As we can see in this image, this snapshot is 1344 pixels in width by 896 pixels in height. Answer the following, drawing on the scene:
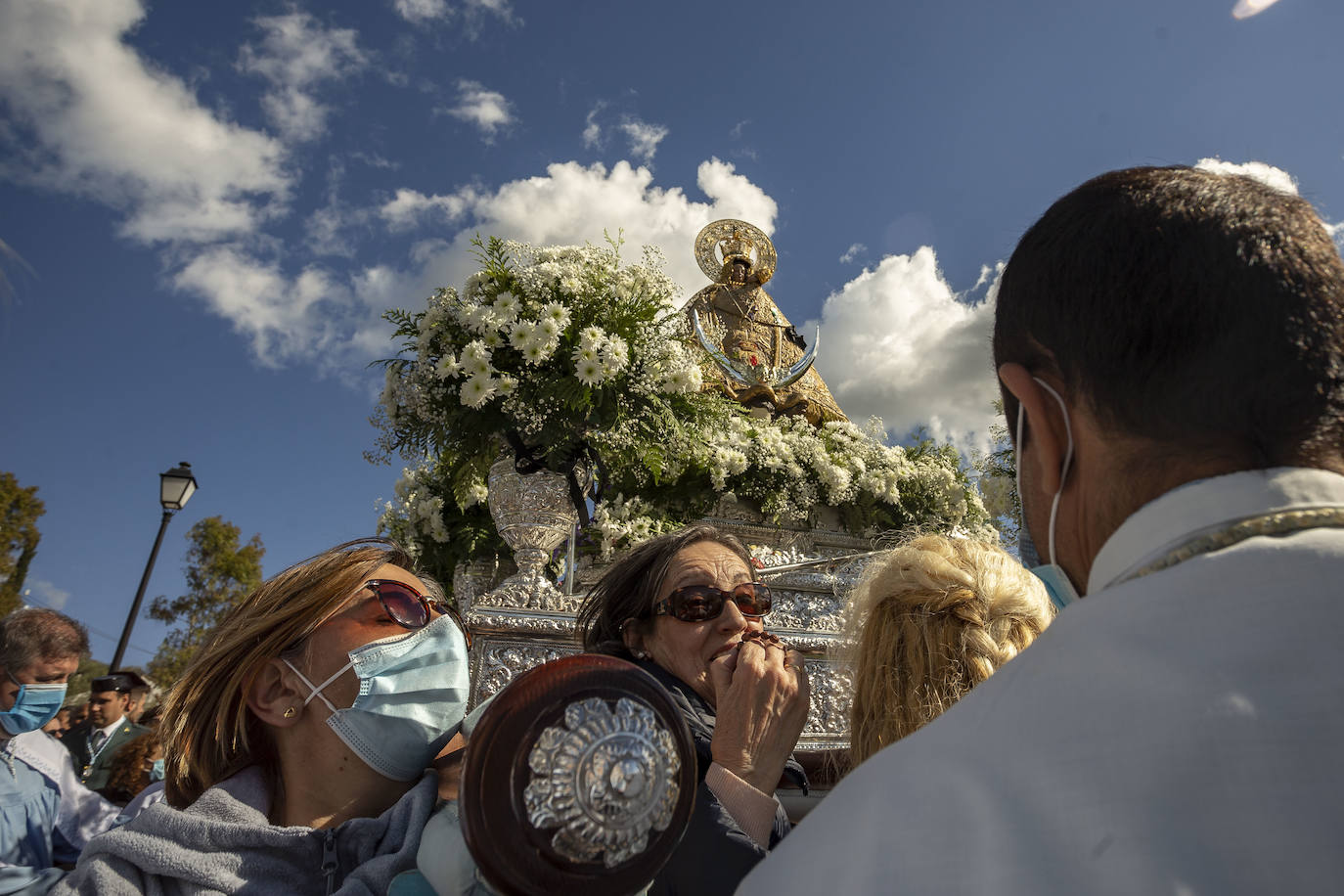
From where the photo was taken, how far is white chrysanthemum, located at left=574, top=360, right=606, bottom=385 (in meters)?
4.15

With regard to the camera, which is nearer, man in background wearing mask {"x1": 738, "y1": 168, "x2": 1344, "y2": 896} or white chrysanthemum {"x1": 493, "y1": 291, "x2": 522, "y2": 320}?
man in background wearing mask {"x1": 738, "y1": 168, "x2": 1344, "y2": 896}

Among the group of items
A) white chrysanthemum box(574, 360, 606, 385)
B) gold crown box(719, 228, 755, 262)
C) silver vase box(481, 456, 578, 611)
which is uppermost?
Result: gold crown box(719, 228, 755, 262)

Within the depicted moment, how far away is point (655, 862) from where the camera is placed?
968 mm

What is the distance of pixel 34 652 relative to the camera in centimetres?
383

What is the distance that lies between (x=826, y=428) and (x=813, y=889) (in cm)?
767

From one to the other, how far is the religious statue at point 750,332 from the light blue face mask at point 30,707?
7.15 m

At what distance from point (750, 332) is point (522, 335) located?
351 inches

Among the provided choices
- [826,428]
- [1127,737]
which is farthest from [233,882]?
[826,428]

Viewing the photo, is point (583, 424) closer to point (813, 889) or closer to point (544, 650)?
point (544, 650)

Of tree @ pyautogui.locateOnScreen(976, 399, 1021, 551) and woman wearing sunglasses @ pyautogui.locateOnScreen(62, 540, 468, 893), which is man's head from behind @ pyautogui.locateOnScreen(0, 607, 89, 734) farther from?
tree @ pyautogui.locateOnScreen(976, 399, 1021, 551)

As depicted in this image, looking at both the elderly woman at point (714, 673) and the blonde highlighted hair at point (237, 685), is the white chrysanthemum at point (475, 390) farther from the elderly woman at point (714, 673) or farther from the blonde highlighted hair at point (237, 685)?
the blonde highlighted hair at point (237, 685)

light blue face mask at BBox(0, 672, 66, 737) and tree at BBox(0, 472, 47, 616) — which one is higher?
tree at BBox(0, 472, 47, 616)

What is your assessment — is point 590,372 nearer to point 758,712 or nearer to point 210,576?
point 758,712

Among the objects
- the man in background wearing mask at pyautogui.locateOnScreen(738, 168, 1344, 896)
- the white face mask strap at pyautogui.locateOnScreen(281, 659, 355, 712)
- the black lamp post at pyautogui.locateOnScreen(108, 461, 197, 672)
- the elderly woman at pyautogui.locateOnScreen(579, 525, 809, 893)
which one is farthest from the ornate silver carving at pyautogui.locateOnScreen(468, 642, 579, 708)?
the black lamp post at pyautogui.locateOnScreen(108, 461, 197, 672)
